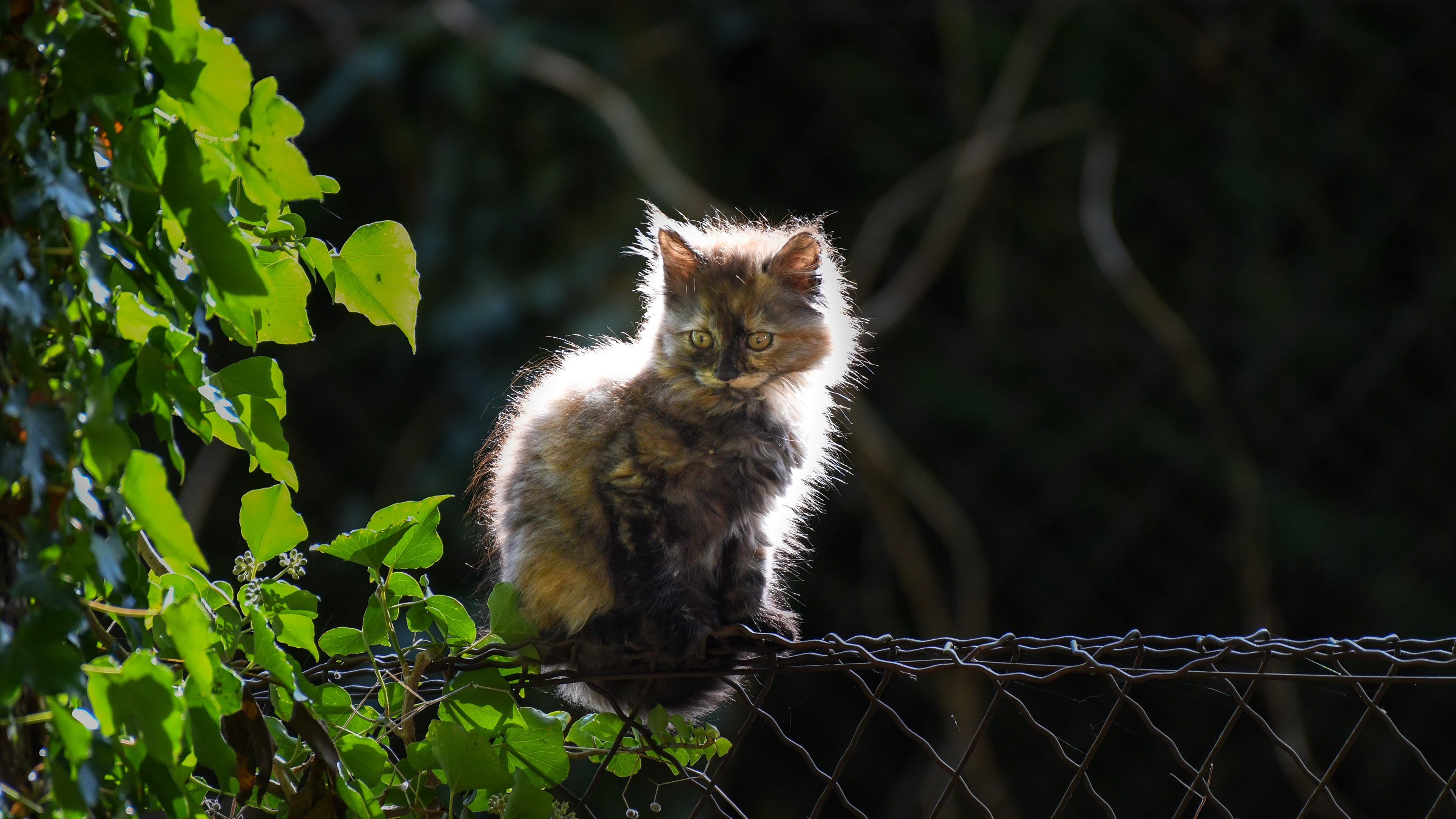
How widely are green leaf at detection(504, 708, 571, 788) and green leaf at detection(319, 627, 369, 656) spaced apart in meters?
0.15

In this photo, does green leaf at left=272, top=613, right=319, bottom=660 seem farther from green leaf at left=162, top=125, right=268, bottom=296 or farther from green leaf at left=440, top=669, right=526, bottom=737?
green leaf at left=162, top=125, right=268, bottom=296

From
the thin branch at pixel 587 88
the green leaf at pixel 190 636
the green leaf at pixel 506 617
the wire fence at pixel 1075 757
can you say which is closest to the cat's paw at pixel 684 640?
the green leaf at pixel 506 617

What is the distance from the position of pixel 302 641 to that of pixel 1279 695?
7.87 feet

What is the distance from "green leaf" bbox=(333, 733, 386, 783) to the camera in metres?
0.83

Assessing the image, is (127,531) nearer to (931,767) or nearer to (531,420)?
(531,420)

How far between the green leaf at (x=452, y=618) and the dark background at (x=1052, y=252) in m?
1.83

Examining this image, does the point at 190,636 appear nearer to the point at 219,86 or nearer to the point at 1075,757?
the point at 219,86

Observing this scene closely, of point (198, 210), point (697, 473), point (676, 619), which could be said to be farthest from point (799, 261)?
point (198, 210)

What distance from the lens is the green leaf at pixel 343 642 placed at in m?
0.90

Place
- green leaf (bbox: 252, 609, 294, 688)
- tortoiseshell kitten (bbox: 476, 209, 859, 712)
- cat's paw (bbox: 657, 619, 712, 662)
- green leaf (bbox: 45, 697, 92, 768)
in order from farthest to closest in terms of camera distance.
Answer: tortoiseshell kitten (bbox: 476, 209, 859, 712) < cat's paw (bbox: 657, 619, 712, 662) < green leaf (bbox: 252, 609, 294, 688) < green leaf (bbox: 45, 697, 92, 768)

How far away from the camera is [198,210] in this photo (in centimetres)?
61

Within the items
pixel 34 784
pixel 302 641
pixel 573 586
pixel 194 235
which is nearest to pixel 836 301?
pixel 573 586

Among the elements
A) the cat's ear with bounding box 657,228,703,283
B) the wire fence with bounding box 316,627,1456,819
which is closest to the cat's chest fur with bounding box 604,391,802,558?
the cat's ear with bounding box 657,228,703,283

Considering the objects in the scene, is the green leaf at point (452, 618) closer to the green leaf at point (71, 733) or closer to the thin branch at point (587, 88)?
the green leaf at point (71, 733)
